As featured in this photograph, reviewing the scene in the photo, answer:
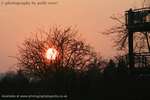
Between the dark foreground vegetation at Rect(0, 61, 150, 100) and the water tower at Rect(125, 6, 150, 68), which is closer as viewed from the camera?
the dark foreground vegetation at Rect(0, 61, 150, 100)

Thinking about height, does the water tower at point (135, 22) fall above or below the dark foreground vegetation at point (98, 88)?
above

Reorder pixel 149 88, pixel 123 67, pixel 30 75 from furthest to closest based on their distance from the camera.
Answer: pixel 30 75
pixel 123 67
pixel 149 88

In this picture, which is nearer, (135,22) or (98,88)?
(98,88)

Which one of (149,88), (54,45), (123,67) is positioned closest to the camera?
(149,88)

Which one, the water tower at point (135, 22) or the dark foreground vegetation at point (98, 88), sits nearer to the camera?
the dark foreground vegetation at point (98, 88)

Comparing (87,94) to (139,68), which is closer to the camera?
(87,94)

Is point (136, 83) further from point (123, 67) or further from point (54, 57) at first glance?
point (54, 57)

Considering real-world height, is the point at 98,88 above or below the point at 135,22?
below

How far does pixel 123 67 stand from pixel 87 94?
19.9ft

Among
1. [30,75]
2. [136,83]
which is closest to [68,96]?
[136,83]

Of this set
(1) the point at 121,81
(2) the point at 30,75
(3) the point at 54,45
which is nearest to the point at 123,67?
(1) the point at 121,81

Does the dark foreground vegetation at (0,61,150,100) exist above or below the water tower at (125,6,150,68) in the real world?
below

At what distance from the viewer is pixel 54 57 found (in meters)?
68.3

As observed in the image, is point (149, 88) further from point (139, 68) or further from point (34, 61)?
point (34, 61)
